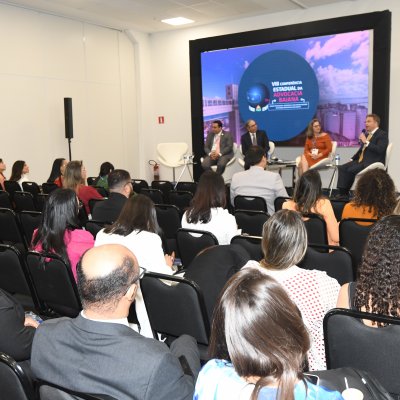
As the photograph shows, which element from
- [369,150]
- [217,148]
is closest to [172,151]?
[217,148]

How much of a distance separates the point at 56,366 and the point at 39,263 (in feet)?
4.85

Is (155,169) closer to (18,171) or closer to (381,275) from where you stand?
(18,171)

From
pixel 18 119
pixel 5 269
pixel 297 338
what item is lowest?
pixel 5 269

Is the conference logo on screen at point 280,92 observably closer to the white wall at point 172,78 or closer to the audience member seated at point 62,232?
the white wall at point 172,78

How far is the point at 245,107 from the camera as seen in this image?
34.3ft

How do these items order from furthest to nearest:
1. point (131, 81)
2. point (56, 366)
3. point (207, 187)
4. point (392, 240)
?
point (131, 81) < point (207, 187) < point (392, 240) < point (56, 366)

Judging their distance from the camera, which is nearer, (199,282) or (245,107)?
(199,282)

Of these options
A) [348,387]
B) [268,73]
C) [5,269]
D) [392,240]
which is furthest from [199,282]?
[268,73]

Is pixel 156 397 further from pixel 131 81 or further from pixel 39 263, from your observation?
pixel 131 81

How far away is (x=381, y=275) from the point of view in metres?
1.83

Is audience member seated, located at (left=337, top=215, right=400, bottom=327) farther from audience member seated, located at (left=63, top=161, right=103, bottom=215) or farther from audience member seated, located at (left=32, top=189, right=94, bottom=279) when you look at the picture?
audience member seated, located at (left=63, top=161, right=103, bottom=215)

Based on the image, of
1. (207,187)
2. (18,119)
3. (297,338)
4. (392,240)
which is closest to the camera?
(297,338)

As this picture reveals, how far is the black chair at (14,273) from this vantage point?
9.77ft

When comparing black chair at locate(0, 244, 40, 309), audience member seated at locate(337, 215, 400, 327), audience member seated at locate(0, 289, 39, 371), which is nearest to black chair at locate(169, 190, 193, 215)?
black chair at locate(0, 244, 40, 309)
